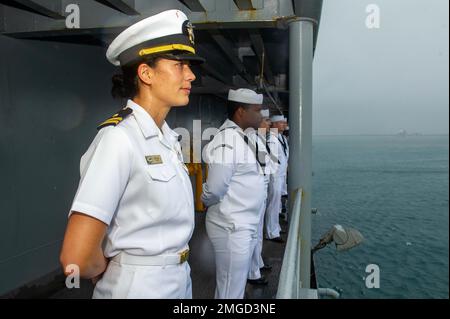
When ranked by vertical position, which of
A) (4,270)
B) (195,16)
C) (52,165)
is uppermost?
(195,16)

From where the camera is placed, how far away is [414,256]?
25.7 m

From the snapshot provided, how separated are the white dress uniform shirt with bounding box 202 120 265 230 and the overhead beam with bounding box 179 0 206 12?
0.99 m

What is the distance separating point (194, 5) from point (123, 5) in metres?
0.53

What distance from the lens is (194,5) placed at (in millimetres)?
2875

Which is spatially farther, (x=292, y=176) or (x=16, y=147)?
(x=16, y=147)

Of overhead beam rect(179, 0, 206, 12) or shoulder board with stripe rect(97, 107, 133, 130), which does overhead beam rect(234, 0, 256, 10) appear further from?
shoulder board with stripe rect(97, 107, 133, 130)

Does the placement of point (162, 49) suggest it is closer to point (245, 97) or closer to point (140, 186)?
point (140, 186)

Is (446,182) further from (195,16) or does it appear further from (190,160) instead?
(195,16)

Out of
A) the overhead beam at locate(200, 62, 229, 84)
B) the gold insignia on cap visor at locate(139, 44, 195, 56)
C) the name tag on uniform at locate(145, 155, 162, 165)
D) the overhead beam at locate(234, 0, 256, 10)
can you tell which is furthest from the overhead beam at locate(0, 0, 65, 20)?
the overhead beam at locate(200, 62, 229, 84)

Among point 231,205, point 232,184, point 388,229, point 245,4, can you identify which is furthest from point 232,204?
point 388,229

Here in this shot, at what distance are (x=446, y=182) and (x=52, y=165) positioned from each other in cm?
6131
